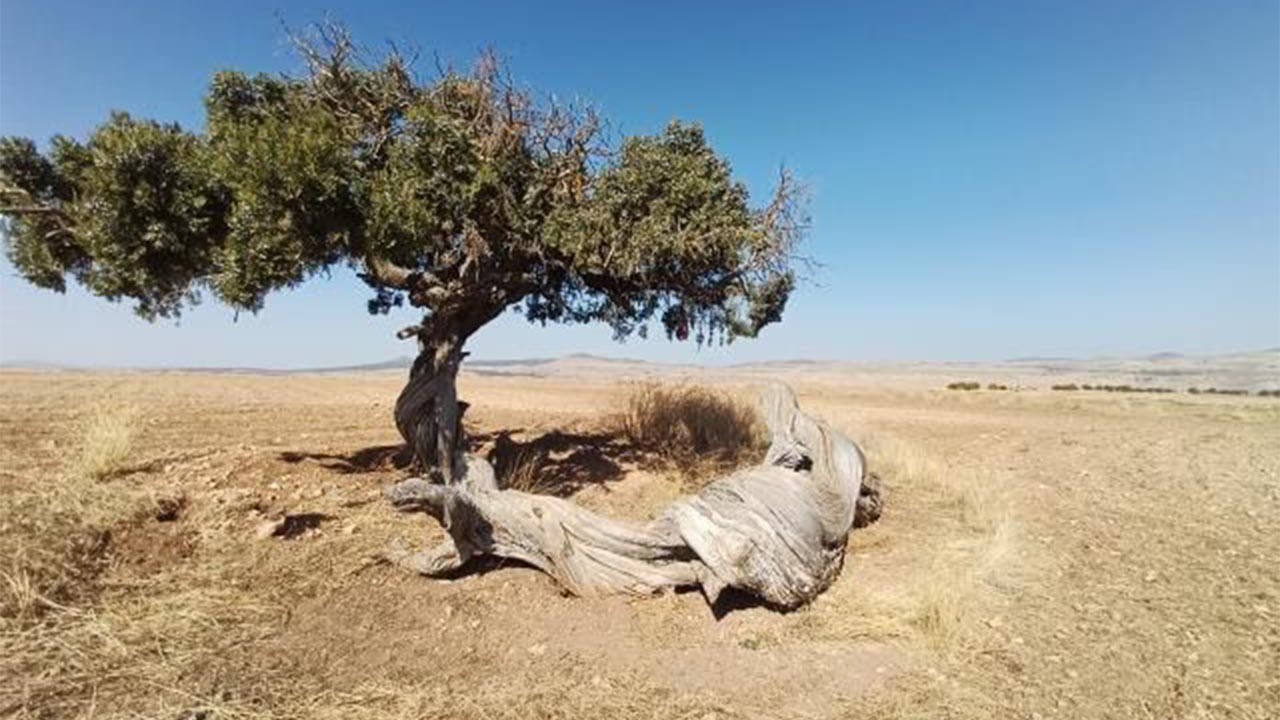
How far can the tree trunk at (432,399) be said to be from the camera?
970 cm

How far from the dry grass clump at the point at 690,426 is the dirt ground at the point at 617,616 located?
3.75ft

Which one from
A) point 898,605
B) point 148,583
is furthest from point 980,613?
point 148,583

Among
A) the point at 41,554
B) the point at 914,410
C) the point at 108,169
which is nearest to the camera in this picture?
the point at 41,554

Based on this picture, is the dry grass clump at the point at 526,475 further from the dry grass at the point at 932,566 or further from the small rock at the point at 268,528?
the dry grass at the point at 932,566

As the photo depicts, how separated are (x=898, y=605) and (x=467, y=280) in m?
5.86

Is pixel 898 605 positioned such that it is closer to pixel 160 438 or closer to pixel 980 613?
pixel 980 613

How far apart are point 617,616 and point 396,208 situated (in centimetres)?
442

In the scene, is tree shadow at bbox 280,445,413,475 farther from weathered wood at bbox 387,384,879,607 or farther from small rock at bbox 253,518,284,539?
weathered wood at bbox 387,384,879,607

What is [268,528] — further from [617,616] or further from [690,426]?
[690,426]

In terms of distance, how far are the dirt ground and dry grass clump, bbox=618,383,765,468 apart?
3.75ft

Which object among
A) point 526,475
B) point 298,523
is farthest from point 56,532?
point 526,475

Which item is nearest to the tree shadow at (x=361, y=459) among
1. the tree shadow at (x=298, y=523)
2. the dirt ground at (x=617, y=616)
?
the dirt ground at (x=617, y=616)

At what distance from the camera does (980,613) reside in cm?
628

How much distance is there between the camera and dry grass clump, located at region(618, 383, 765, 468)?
1227 centimetres
